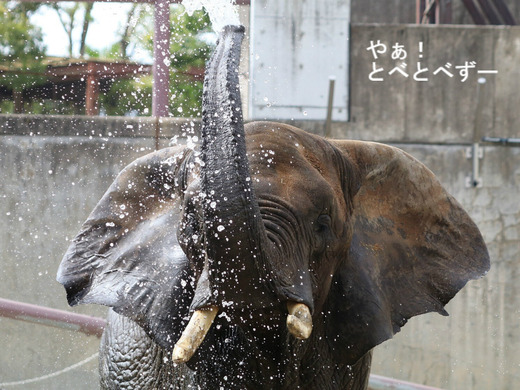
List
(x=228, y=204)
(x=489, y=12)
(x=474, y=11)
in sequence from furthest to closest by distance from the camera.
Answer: (x=474, y=11)
(x=489, y=12)
(x=228, y=204)

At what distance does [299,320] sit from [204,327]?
0.24m

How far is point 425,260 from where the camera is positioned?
11.0 feet

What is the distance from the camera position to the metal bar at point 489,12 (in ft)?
33.1

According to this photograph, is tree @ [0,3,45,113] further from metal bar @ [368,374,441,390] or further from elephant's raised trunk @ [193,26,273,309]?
elephant's raised trunk @ [193,26,273,309]

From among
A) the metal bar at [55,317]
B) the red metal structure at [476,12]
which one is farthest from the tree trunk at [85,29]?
the metal bar at [55,317]

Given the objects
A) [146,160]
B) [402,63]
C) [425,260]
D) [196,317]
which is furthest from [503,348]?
[196,317]

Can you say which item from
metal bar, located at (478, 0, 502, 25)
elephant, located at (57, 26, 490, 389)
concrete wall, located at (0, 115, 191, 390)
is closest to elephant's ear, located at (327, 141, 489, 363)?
elephant, located at (57, 26, 490, 389)

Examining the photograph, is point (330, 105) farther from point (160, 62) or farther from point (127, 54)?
point (127, 54)

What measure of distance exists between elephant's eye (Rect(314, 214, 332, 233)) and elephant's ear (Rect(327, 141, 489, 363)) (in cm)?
27

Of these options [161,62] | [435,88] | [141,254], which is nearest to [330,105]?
[435,88]

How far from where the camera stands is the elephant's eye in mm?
2738

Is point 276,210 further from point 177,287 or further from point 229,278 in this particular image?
point 177,287

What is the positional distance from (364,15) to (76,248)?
1000 centimetres

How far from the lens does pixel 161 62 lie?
851 centimetres
